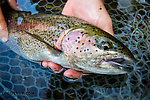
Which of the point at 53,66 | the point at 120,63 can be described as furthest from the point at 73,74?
the point at 120,63

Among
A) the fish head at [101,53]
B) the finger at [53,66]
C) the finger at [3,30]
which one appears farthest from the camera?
the finger at [53,66]

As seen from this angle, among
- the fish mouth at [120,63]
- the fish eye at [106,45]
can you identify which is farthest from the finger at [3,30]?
the fish mouth at [120,63]

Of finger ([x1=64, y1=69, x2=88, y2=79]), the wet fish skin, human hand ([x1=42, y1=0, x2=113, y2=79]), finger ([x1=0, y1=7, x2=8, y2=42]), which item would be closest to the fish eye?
the wet fish skin

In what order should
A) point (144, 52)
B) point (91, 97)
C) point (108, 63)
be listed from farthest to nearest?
1. point (144, 52)
2. point (91, 97)
3. point (108, 63)

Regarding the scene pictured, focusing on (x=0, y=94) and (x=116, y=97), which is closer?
(x=0, y=94)

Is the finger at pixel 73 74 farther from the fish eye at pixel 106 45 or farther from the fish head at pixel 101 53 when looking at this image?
the fish eye at pixel 106 45

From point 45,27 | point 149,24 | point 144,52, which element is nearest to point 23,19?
point 45,27

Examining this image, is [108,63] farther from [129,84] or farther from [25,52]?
[25,52]
